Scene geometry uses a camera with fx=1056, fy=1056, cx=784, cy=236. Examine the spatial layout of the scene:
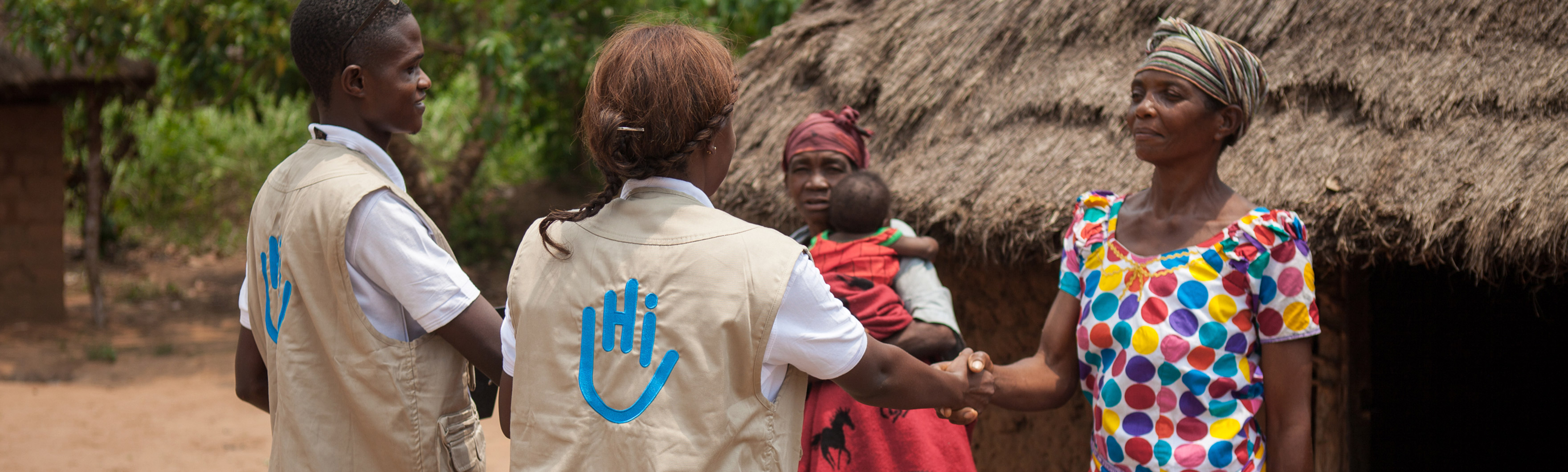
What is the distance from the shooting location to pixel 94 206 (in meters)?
9.43

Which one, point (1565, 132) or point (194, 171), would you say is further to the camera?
point (194, 171)

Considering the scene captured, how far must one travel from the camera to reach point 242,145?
13906 millimetres

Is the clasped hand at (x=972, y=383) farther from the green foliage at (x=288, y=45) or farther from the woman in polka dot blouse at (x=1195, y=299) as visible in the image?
the green foliage at (x=288, y=45)

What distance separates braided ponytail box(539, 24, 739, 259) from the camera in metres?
1.49

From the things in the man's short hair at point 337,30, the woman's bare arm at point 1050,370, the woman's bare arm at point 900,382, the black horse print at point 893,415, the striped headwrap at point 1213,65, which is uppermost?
the striped headwrap at point 1213,65

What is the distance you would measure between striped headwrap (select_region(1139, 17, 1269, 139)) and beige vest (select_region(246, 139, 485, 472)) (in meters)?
1.40

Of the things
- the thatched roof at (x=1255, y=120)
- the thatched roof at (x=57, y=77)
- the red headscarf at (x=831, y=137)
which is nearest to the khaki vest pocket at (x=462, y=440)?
the red headscarf at (x=831, y=137)

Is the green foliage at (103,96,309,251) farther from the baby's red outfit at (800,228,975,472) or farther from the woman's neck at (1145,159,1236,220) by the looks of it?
the woman's neck at (1145,159,1236,220)

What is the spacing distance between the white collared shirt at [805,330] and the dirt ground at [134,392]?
444 cm

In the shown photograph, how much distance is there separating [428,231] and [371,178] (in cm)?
14

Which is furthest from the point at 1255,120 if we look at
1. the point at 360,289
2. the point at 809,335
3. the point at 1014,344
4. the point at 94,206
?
the point at 94,206

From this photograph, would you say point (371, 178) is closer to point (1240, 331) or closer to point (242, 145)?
point (1240, 331)

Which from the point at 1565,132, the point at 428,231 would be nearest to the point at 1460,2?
the point at 1565,132

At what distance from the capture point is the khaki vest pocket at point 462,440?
76.5 inches
